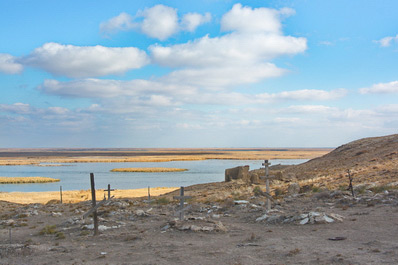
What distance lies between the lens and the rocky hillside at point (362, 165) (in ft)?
88.6

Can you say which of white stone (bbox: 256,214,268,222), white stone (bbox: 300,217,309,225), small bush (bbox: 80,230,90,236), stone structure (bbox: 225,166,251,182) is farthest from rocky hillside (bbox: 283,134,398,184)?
small bush (bbox: 80,230,90,236)

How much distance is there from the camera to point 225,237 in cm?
1269

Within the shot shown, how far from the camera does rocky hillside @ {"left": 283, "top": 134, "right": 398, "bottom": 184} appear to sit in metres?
27.0

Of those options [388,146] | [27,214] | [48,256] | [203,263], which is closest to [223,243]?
[203,263]

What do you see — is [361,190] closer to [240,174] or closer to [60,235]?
[60,235]

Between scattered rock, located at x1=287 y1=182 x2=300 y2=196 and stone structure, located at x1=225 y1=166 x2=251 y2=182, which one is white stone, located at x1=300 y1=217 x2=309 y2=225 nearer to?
scattered rock, located at x1=287 y1=182 x2=300 y2=196

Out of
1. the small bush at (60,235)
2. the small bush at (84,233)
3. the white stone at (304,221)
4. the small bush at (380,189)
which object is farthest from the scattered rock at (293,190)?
the small bush at (60,235)

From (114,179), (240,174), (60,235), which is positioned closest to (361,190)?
(60,235)

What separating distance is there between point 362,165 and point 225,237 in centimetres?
2686

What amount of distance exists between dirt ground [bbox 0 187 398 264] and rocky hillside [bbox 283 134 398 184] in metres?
8.77

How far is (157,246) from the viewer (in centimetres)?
1165

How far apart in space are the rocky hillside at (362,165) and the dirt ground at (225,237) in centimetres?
877

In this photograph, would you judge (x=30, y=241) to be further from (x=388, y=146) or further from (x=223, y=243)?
(x=388, y=146)

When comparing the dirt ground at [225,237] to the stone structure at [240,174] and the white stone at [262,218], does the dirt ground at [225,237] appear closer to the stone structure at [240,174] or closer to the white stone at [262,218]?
the white stone at [262,218]
